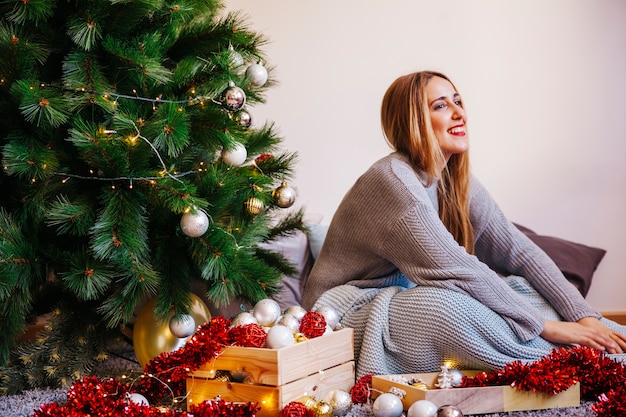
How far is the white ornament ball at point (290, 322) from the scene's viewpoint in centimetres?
154

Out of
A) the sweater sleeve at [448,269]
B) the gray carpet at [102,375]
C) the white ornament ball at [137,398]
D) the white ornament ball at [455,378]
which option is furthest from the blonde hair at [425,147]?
the white ornament ball at [137,398]

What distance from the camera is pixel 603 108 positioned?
9.18ft

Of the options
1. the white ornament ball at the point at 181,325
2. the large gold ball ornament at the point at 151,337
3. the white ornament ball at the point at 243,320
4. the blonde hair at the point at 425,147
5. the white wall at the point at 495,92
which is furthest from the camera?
the white wall at the point at 495,92

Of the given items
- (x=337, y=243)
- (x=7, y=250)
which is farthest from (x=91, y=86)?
(x=337, y=243)

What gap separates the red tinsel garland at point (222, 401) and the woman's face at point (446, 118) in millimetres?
690

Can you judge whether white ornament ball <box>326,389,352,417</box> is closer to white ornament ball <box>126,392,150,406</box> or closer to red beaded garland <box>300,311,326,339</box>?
red beaded garland <box>300,311,326,339</box>

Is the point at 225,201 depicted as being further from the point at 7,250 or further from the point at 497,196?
the point at 497,196

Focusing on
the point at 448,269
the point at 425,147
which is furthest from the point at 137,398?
the point at 425,147

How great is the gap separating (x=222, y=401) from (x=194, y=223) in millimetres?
402

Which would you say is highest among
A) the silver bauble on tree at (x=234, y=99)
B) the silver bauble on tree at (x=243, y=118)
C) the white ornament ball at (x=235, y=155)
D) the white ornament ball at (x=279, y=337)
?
the silver bauble on tree at (x=234, y=99)

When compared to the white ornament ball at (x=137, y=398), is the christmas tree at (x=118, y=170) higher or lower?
higher

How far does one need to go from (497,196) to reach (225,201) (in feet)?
4.78

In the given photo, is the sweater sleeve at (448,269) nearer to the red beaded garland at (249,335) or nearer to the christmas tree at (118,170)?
the christmas tree at (118,170)

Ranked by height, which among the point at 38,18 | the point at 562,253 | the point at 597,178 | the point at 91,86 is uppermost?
the point at 38,18
